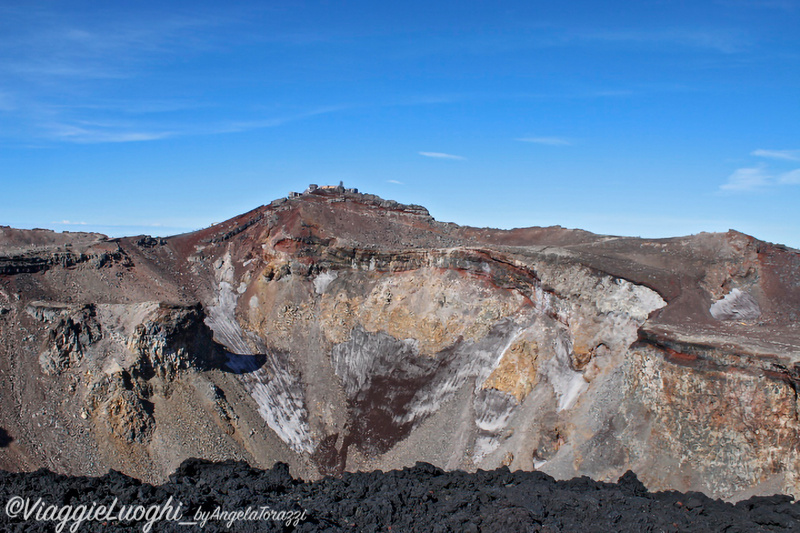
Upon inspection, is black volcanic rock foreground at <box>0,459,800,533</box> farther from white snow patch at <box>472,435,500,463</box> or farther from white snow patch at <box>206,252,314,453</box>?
white snow patch at <box>206,252,314,453</box>

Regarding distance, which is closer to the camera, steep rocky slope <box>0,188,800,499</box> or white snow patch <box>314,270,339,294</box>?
steep rocky slope <box>0,188,800,499</box>

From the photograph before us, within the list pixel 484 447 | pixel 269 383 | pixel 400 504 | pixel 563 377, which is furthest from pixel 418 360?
pixel 400 504

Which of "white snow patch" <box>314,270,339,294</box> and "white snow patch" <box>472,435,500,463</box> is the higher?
"white snow patch" <box>314,270,339,294</box>

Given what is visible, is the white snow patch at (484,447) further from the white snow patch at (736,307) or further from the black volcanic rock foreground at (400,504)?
the white snow patch at (736,307)

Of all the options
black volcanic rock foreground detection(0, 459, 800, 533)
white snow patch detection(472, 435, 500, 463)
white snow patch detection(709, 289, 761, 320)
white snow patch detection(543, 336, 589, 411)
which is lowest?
white snow patch detection(472, 435, 500, 463)

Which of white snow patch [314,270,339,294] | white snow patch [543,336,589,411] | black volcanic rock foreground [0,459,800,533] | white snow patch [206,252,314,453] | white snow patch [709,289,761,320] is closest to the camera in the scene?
black volcanic rock foreground [0,459,800,533]

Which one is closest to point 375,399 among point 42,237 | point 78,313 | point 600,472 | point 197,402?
point 197,402

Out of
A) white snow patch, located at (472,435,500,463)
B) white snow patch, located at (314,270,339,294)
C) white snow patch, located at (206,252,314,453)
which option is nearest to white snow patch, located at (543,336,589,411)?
white snow patch, located at (472,435,500,463)
